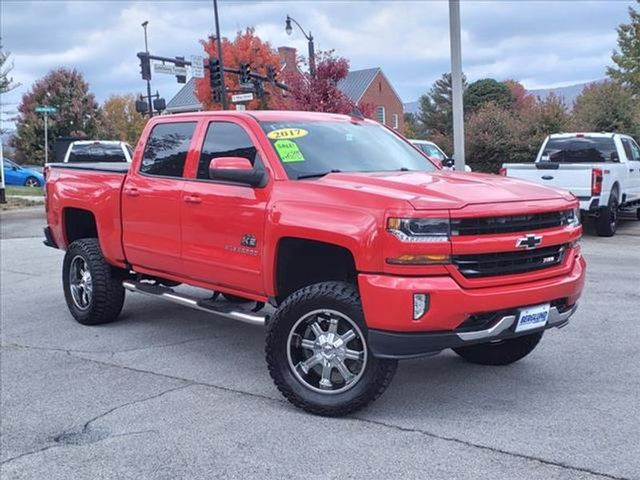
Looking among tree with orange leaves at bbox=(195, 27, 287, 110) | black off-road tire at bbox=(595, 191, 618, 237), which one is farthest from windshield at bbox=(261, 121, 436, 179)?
tree with orange leaves at bbox=(195, 27, 287, 110)

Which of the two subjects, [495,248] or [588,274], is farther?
[588,274]

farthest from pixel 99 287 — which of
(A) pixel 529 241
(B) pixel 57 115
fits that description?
(B) pixel 57 115

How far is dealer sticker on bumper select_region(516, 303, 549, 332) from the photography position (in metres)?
4.34

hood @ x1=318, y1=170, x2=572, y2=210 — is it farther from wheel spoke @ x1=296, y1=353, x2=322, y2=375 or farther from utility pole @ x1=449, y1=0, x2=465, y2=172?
utility pole @ x1=449, y1=0, x2=465, y2=172

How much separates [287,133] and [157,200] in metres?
1.43

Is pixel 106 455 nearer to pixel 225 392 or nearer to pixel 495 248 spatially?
pixel 225 392

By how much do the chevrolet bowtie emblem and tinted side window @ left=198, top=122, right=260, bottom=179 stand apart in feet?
6.83

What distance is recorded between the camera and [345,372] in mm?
4539

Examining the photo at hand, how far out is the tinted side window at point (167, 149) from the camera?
20.1 ft

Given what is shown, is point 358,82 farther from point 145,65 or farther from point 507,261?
point 507,261

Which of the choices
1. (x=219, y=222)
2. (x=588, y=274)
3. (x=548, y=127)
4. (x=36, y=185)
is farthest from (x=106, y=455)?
(x=36, y=185)

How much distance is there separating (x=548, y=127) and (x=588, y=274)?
16288 mm

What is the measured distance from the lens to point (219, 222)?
5.42 meters

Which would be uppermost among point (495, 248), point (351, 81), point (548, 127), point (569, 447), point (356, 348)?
point (351, 81)
